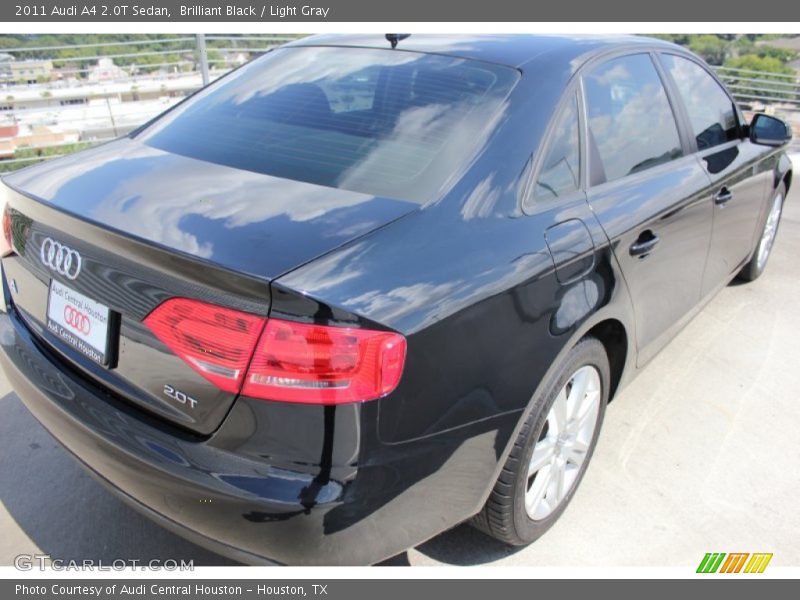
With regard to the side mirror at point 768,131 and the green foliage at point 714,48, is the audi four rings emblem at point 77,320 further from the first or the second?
the green foliage at point 714,48

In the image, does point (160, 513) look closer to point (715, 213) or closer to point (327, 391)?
point (327, 391)

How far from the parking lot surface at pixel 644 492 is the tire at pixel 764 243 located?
1.11 metres

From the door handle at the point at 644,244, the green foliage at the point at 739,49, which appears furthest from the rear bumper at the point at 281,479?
the green foliage at the point at 739,49

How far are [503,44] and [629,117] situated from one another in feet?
2.02

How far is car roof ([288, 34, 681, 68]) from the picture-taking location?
2.23 m

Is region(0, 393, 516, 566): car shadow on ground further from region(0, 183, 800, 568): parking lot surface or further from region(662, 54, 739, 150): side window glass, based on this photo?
region(662, 54, 739, 150): side window glass

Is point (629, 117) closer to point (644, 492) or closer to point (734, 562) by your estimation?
point (644, 492)

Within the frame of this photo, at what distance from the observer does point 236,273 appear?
A: 4.72 ft

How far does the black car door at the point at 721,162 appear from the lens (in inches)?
119

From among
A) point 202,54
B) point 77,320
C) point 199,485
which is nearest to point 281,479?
point 199,485

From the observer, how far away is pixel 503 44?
7.68 ft

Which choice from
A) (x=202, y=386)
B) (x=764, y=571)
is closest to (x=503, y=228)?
(x=202, y=386)

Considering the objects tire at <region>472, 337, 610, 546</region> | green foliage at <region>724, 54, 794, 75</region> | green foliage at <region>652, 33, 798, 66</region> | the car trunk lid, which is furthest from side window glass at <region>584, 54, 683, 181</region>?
green foliage at <region>724, 54, 794, 75</region>

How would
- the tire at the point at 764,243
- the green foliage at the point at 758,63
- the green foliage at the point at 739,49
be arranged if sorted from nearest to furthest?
the tire at the point at 764,243, the green foliage at the point at 739,49, the green foliage at the point at 758,63
